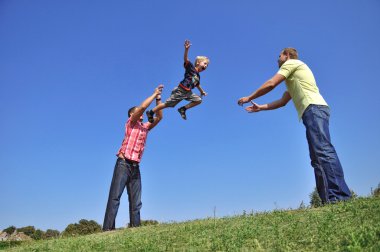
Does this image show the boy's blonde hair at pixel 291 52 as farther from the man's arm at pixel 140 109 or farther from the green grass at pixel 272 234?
the man's arm at pixel 140 109

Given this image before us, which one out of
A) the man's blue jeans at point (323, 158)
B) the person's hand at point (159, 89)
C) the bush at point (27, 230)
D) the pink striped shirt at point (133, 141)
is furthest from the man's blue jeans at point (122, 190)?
the bush at point (27, 230)

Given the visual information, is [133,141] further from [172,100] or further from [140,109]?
[172,100]

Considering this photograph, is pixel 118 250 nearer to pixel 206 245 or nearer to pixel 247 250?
pixel 206 245

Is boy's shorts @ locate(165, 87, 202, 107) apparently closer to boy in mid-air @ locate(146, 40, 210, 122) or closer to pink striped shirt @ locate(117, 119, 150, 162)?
boy in mid-air @ locate(146, 40, 210, 122)

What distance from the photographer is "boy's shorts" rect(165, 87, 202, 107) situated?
1268cm

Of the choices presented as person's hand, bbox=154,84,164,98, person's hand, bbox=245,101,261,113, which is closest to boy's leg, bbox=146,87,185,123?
person's hand, bbox=154,84,164,98

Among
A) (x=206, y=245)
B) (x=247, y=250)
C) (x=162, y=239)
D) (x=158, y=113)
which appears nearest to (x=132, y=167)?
(x=158, y=113)

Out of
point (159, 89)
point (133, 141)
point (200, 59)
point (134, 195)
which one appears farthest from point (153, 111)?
point (134, 195)

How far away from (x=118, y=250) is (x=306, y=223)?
3.24 m

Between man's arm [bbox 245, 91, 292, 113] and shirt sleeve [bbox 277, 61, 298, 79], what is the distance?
119cm

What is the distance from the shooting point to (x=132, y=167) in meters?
11.1

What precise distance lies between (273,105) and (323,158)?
261 cm

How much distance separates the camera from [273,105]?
10.4 meters

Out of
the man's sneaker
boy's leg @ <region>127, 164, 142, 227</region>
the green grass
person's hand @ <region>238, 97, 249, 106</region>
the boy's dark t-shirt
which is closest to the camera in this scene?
the green grass
